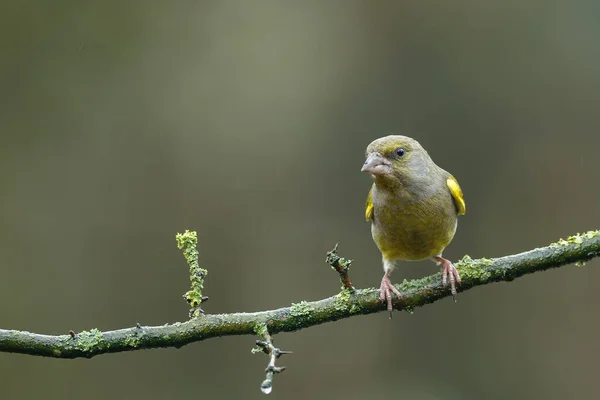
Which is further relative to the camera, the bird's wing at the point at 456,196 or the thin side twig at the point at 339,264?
the bird's wing at the point at 456,196

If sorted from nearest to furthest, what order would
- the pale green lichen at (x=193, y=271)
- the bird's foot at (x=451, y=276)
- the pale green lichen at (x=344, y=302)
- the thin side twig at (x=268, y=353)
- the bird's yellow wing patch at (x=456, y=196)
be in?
1. the thin side twig at (x=268, y=353)
2. the pale green lichen at (x=193, y=271)
3. the pale green lichen at (x=344, y=302)
4. the bird's foot at (x=451, y=276)
5. the bird's yellow wing patch at (x=456, y=196)

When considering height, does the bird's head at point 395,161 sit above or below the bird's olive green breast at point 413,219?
above

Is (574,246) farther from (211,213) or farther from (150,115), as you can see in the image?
(150,115)

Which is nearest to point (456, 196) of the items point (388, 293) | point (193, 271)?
point (388, 293)

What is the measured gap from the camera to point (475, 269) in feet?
11.7

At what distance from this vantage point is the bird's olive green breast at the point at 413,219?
4328mm

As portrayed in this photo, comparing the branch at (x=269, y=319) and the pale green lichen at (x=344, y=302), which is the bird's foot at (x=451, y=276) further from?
the pale green lichen at (x=344, y=302)

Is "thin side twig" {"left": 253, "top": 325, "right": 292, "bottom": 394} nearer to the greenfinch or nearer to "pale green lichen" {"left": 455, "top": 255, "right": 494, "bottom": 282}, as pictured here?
"pale green lichen" {"left": 455, "top": 255, "right": 494, "bottom": 282}

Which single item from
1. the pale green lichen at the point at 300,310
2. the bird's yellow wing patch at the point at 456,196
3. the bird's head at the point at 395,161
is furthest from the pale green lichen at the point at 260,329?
the bird's yellow wing patch at the point at 456,196

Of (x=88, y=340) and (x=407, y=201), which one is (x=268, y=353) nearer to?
(x=88, y=340)

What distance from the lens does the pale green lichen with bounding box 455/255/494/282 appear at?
349 centimetres

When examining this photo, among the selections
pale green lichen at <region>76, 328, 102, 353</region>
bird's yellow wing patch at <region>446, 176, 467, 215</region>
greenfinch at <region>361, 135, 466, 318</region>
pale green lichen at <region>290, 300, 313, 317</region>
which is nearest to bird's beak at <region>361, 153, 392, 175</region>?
greenfinch at <region>361, 135, 466, 318</region>

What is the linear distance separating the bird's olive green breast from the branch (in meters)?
0.75

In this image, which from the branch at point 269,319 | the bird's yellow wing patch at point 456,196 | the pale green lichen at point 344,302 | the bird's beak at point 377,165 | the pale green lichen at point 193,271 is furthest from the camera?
the bird's yellow wing patch at point 456,196
